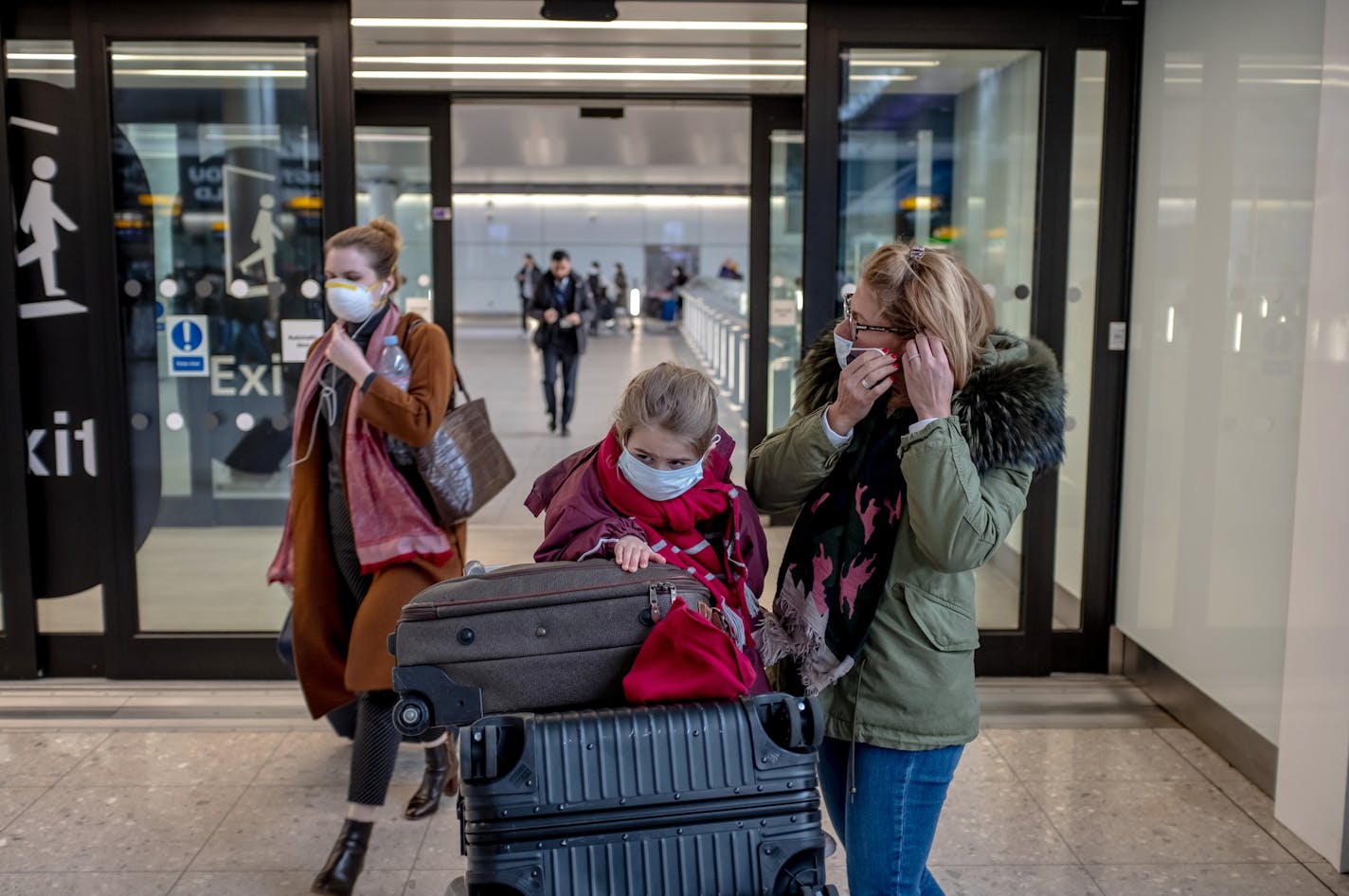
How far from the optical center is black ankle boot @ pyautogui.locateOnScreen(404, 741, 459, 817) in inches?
134

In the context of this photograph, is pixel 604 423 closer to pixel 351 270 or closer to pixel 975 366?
pixel 351 270

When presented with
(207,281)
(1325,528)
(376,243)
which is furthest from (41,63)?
(1325,528)

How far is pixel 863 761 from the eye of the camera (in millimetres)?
1924

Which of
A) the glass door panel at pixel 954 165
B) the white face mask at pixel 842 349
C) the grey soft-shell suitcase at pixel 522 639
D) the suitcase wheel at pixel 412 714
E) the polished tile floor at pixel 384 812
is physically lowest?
the polished tile floor at pixel 384 812

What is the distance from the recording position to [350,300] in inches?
117

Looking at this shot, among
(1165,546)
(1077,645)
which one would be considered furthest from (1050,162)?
(1077,645)

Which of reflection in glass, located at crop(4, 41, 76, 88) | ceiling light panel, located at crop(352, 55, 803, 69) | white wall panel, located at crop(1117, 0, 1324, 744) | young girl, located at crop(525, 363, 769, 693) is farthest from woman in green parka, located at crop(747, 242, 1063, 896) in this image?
ceiling light panel, located at crop(352, 55, 803, 69)

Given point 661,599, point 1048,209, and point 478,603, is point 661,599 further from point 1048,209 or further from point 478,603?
point 1048,209

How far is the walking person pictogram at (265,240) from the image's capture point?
14.7 feet

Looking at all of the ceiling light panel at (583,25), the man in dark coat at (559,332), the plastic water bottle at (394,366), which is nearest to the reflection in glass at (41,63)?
the ceiling light panel at (583,25)

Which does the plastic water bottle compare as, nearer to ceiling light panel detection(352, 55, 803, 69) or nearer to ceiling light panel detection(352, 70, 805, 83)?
ceiling light panel detection(352, 55, 803, 69)

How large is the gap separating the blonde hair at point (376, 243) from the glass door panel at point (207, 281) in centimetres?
146

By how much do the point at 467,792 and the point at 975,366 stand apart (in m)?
1.02

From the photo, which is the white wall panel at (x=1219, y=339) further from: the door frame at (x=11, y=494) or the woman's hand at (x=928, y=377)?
the door frame at (x=11, y=494)
